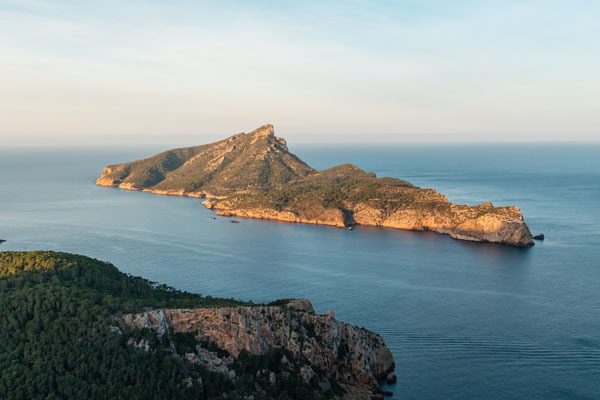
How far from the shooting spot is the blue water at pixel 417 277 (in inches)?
2228

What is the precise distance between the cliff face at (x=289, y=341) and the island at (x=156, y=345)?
9 cm

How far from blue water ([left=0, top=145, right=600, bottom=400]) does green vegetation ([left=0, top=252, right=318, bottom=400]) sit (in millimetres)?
17813

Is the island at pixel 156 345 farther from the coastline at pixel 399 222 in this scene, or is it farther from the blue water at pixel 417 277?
the coastline at pixel 399 222

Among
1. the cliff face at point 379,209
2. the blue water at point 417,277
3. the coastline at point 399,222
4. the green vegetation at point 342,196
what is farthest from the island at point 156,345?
the green vegetation at point 342,196

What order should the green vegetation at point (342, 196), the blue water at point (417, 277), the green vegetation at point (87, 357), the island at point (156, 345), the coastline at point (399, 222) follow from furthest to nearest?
the green vegetation at point (342, 196), the coastline at point (399, 222), the blue water at point (417, 277), the island at point (156, 345), the green vegetation at point (87, 357)

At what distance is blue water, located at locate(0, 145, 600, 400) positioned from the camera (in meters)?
56.6

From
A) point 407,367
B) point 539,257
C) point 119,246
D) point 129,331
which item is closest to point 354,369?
point 407,367

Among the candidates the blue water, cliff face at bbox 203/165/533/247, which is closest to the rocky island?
cliff face at bbox 203/165/533/247

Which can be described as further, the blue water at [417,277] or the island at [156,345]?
the blue water at [417,277]

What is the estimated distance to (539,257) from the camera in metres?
104

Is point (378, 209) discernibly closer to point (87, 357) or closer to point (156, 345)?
point (156, 345)

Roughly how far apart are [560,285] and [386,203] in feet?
224

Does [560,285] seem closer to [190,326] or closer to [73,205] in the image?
[190,326]

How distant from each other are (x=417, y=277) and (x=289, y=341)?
4235 cm
